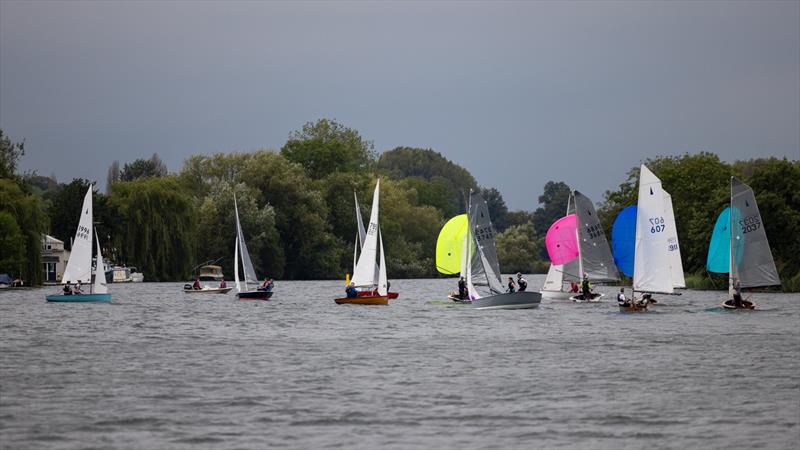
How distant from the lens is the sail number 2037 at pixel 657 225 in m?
62.8

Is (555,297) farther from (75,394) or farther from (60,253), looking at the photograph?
(60,253)

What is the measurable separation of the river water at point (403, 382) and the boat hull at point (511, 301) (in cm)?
406

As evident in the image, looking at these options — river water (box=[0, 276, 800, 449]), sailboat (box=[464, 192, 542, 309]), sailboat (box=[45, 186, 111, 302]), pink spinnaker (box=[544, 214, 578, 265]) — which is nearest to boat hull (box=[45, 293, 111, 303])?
sailboat (box=[45, 186, 111, 302])

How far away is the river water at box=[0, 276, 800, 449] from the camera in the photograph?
25.4 meters

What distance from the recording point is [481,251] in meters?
67.1

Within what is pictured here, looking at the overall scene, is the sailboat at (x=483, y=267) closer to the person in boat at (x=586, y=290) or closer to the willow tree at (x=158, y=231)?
the person in boat at (x=586, y=290)

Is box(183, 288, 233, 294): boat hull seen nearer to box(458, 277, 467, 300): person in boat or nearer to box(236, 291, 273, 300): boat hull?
box(236, 291, 273, 300): boat hull

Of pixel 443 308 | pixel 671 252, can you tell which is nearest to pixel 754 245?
pixel 671 252

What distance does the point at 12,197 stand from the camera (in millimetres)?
100562

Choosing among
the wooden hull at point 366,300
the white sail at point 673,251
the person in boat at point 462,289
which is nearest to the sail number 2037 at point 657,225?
the white sail at point 673,251

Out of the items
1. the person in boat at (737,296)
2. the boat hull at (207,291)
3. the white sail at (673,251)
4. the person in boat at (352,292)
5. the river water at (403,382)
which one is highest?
the white sail at (673,251)

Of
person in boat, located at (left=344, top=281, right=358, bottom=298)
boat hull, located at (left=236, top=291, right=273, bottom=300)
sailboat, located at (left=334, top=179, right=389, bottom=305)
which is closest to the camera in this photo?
sailboat, located at (left=334, top=179, right=389, bottom=305)

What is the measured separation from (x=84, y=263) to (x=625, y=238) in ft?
99.0

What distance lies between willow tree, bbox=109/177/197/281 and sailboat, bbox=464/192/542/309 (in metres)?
56.8
